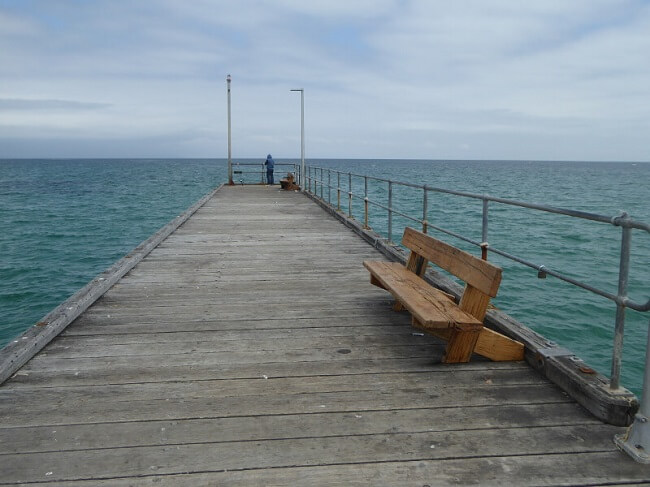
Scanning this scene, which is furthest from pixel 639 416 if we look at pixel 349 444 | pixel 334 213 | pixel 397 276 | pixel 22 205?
pixel 22 205

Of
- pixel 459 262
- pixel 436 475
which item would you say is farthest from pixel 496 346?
pixel 436 475

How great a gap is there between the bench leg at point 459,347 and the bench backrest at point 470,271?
0.16m

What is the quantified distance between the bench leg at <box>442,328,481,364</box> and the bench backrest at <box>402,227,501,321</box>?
16 centimetres

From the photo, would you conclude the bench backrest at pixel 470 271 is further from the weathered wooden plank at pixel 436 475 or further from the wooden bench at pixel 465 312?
the weathered wooden plank at pixel 436 475

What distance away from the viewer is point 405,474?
97.2 inches

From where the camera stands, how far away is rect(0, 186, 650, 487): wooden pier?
8.20 ft

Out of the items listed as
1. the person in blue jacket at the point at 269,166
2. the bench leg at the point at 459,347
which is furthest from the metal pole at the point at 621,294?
the person in blue jacket at the point at 269,166

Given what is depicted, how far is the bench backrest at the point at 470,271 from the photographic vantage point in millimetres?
3508

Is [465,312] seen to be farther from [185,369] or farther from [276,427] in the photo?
[185,369]

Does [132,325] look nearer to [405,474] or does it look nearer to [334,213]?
[405,474]

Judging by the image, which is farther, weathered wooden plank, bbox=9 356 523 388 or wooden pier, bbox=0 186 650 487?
weathered wooden plank, bbox=9 356 523 388

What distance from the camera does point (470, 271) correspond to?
12.5ft

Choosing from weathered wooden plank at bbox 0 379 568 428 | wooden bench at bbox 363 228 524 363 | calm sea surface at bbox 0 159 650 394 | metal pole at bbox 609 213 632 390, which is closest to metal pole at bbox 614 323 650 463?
metal pole at bbox 609 213 632 390

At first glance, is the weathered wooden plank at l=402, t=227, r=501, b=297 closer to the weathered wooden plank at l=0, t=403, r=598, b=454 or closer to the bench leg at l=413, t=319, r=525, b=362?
the bench leg at l=413, t=319, r=525, b=362
